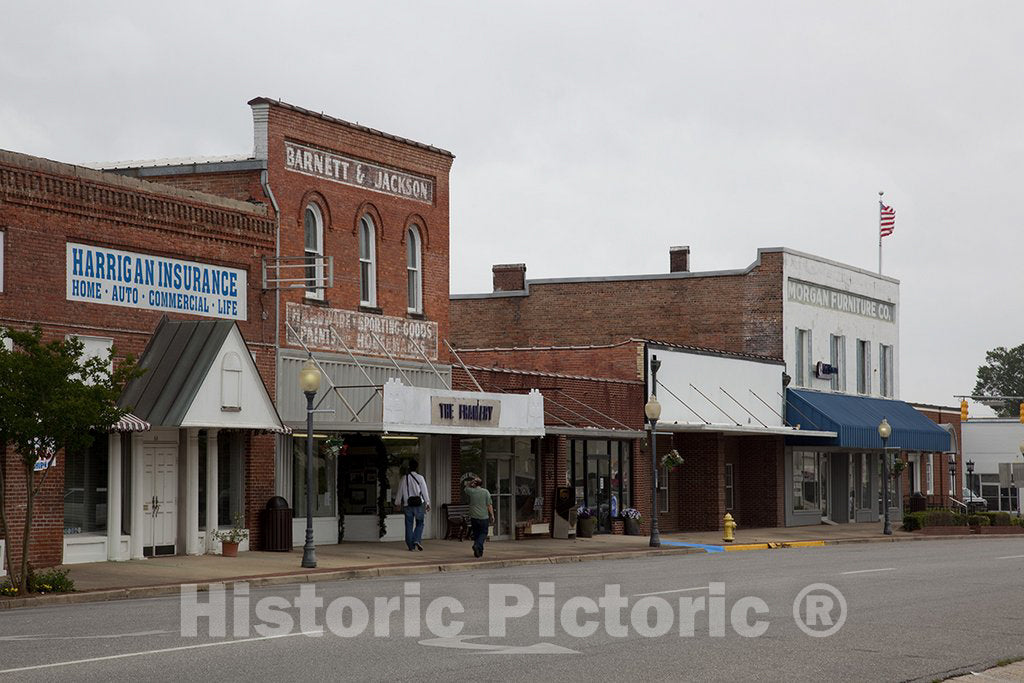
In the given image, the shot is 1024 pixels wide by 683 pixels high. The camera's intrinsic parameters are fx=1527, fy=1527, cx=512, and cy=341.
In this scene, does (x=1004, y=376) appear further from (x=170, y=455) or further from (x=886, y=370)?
(x=170, y=455)

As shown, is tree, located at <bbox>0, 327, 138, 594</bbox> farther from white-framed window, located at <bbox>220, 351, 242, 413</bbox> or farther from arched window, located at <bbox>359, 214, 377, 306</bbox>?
arched window, located at <bbox>359, 214, 377, 306</bbox>

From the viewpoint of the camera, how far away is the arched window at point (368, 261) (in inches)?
1273

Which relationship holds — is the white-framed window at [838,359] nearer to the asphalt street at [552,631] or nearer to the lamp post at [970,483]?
the lamp post at [970,483]

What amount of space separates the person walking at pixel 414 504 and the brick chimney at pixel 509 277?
855 inches

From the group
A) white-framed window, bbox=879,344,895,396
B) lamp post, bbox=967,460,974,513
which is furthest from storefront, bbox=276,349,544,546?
lamp post, bbox=967,460,974,513

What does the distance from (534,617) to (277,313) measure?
14.6 metres

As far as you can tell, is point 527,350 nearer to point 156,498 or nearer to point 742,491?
point 742,491

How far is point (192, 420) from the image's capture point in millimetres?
25797

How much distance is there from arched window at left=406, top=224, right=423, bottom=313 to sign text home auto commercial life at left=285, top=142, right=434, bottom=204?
816 millimetres

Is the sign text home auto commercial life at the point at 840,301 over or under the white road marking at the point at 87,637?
over

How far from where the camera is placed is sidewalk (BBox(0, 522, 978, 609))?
2152 cm

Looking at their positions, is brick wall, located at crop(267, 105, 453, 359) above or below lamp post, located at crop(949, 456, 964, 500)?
above

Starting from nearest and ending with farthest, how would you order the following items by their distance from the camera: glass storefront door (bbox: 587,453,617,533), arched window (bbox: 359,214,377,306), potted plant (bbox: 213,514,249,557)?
potted plant (bbox: 213,514,249,557)
arched window (bbox: 359,214,377,306)
glass storefront door (bbox: 587,453,617,533)

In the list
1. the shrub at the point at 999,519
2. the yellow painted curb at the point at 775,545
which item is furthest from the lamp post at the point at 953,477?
the yellow painted curb at the point at 775,545
